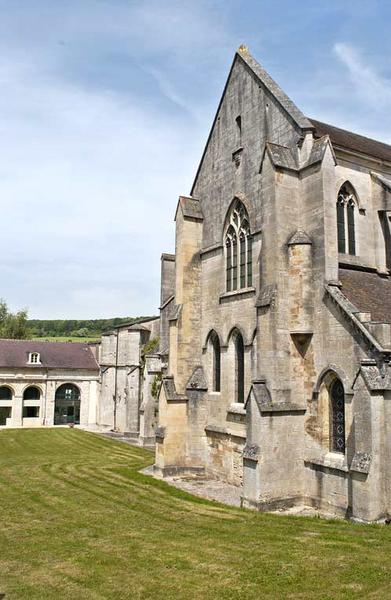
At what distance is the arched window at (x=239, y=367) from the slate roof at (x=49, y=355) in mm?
33450

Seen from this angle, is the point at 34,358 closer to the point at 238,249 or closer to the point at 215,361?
the point at 215,361

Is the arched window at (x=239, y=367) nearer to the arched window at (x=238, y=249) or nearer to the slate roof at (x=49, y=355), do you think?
the arched window at (x=238, y=249)

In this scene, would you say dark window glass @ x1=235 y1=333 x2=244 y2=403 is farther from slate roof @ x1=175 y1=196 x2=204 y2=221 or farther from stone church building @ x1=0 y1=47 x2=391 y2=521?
slate roof @ x1=175 y1=196 x2=204 y2=221

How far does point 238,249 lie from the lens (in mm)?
20281

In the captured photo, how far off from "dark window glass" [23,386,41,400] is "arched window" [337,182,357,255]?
126 feet

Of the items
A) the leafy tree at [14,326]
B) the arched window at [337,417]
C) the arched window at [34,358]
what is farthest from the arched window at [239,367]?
the leafy tree at [14,326]

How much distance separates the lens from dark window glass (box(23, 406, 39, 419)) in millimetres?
47844

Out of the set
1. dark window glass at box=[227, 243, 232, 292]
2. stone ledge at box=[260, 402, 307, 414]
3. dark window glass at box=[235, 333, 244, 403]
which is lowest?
stone ledge at box=[260, 402, 307, 414]

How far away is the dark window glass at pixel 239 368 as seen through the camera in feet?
63.8

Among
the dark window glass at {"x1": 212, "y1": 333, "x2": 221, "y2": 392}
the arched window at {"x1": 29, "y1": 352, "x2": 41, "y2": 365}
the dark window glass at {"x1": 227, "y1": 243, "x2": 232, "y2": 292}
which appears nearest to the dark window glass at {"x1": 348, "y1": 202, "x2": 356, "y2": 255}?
the dark window glass at {"x1": 227, "y1": 243, "x2": 232, "y2": 292}

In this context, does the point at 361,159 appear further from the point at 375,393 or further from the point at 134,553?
the point at 134,553

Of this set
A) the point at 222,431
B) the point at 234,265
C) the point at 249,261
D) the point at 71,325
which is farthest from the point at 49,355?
the point at 71,325

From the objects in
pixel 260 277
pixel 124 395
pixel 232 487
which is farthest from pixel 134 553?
pixel 124 395

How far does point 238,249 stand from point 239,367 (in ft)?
15.5
